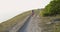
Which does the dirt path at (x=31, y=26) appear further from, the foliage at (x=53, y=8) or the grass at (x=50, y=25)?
the foliage at (x=53, y=8)

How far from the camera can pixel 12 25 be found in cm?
455

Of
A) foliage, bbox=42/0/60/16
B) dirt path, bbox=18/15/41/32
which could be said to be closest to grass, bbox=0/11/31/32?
dirt path, bbox=18/15/41/32

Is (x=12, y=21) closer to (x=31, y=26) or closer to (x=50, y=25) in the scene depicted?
(x=31, y=26)

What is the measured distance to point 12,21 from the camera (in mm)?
4723

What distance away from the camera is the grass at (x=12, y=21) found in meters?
4.57

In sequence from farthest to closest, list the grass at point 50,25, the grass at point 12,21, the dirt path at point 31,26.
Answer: the grass at point 12,21 < the dirt path at point 31,26 < the grass at point 50,25

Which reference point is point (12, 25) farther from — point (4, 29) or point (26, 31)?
point (26, 31)

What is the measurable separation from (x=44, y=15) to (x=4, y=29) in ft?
3.49

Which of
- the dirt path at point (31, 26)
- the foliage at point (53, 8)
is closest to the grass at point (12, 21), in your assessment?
the dirt path at point (31, 26)

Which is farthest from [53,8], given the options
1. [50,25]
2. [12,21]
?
[12,21]

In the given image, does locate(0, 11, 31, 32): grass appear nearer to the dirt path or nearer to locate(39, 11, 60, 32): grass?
the dirt path

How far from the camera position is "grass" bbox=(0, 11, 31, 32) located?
4570mm

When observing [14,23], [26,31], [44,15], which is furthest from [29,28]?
[14,23]

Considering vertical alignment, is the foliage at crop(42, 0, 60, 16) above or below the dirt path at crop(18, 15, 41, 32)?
above
